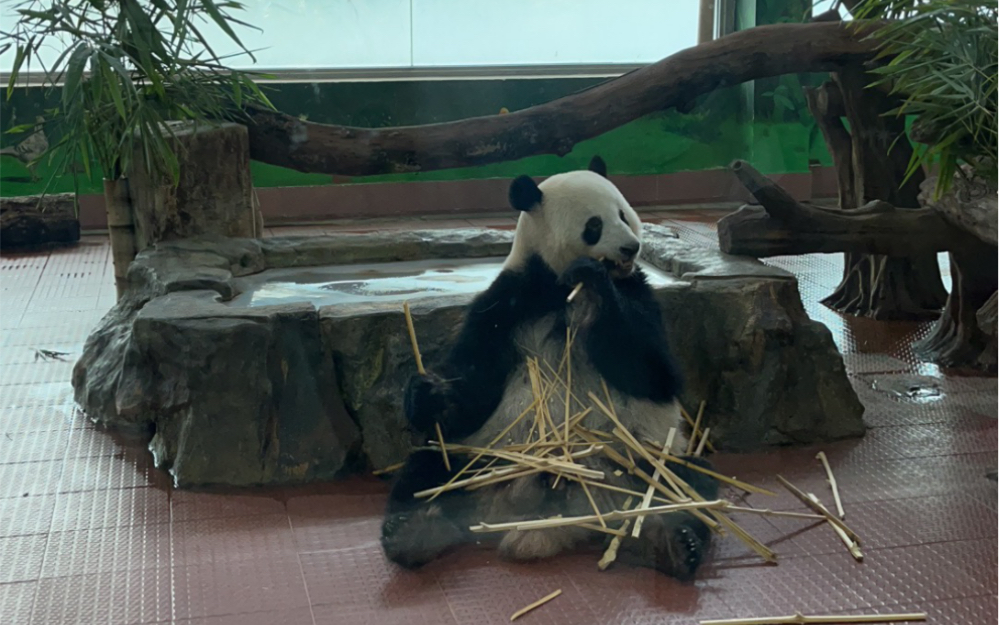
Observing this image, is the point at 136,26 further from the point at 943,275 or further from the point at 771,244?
the point at 943,275

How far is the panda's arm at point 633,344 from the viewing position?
262cm

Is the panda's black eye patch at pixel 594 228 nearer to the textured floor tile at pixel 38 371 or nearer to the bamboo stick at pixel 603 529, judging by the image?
the bamboo stick at pixel 603 529

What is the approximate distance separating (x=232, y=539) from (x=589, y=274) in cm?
121

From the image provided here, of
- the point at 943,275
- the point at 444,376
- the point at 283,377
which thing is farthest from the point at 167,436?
the point at 943,275

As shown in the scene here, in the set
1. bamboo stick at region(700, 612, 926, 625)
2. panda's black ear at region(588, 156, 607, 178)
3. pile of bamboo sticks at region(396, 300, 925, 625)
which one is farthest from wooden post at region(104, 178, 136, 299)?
bamboo stick at region(700, 612, 926, 625)

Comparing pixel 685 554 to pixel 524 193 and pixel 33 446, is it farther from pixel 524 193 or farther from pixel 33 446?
pixel 33 446

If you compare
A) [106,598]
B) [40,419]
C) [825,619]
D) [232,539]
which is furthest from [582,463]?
[40,419]

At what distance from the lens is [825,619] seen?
2.27m

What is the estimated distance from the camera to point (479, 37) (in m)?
2.65

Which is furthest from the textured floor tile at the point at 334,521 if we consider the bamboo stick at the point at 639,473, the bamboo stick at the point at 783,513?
the bamboo stick at the point at 783,513

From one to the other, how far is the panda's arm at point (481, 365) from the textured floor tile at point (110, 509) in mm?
829

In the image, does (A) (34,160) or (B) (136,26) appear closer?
(B) (136,26)

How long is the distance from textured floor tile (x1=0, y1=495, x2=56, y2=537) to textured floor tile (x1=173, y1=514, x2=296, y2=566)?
372 millimetres

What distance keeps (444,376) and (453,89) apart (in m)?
0.86
